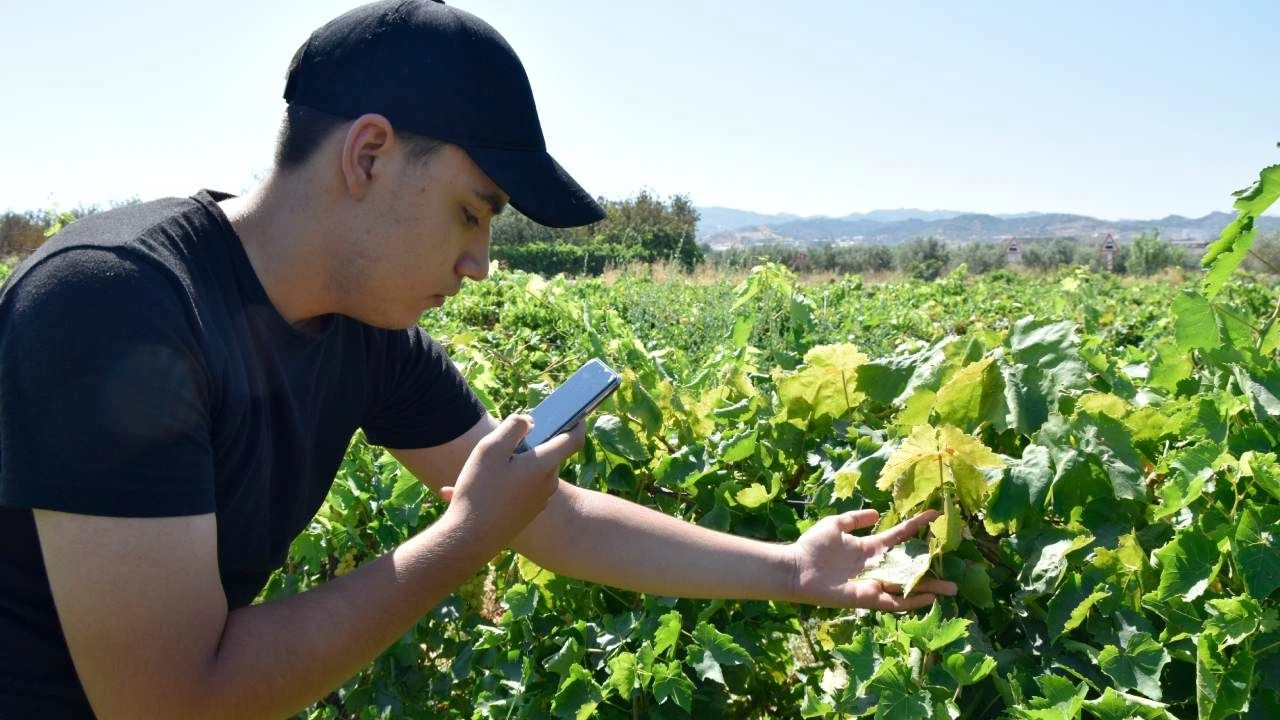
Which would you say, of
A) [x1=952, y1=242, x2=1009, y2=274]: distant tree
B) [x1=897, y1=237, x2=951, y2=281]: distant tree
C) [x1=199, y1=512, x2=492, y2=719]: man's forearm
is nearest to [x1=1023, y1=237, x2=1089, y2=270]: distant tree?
[x1=952, y1=242, x2=1009, y2=274]: distant tree

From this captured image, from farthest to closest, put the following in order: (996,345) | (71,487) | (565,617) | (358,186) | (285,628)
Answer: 1. (565,617)
2. (996,345)
3. (358,186)
4. (285,628)
5. (71,487)

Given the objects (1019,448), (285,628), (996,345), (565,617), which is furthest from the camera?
(565,617)

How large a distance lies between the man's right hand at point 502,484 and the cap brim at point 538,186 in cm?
33

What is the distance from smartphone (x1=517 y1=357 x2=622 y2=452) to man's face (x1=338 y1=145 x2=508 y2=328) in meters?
0.25

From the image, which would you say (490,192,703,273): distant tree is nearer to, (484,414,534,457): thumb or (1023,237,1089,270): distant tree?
(1023,237,1089,270): distant tree

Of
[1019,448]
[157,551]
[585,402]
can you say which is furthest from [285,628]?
[1019,448]

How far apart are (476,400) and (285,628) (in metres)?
0.84

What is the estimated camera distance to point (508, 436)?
60.7 inches

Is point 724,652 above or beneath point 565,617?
above

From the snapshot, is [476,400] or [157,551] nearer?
[157,551]

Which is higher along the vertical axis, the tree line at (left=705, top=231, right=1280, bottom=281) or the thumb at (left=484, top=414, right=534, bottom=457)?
the thumb at (left=484, top=414, right=534, bottom=457)

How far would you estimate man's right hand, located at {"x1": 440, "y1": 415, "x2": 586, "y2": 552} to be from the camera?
1.50m

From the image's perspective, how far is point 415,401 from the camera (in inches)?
81.2

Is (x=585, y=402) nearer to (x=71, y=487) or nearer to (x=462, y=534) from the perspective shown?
(x=462, y=534)
